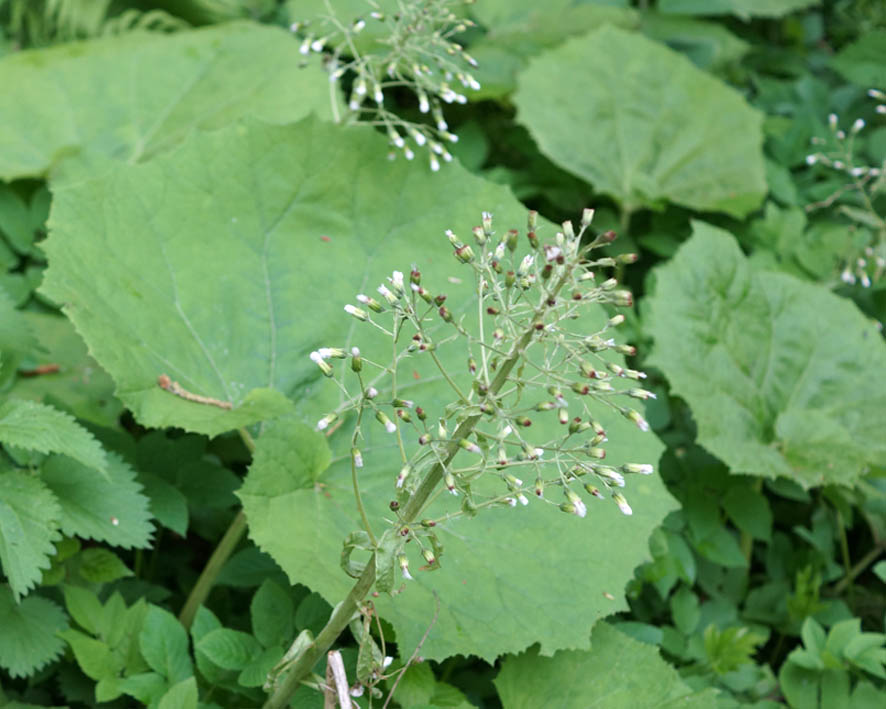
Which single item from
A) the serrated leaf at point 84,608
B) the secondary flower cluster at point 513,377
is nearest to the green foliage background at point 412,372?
the serrated leaf at point 84,608

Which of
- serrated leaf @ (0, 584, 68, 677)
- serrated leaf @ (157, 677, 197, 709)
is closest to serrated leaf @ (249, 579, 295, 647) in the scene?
serrated leaf @ (157, 677, 197, 709)

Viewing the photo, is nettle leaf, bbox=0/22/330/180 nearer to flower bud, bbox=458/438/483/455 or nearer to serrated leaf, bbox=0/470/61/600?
serrated leaf, bbox=0/470/61/600

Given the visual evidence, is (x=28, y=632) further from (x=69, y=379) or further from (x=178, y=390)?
(x=69, y=379)

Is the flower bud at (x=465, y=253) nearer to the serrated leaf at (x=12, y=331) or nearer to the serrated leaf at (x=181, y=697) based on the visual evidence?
the serrated leaf at (x=181, y=697)

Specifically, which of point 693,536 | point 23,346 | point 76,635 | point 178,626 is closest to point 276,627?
point 178,626

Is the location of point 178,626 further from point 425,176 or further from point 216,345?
point 425,176
